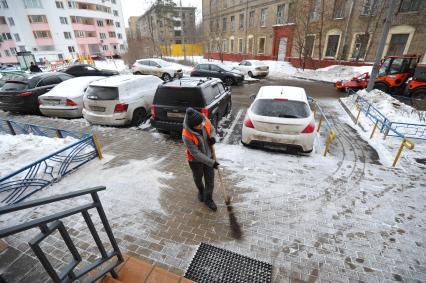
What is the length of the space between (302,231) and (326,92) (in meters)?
13.4

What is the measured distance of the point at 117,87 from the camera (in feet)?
22.7

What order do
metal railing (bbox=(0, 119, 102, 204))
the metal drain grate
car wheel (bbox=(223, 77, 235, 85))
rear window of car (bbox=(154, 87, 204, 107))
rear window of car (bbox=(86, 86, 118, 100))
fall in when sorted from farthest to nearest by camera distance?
car wheel (bbox=(223, 77, 235, 85)) < rear window of car (bbox=(86, 86, 118, 100)) < rear window of car (bbox=(154, 87, 204, 107)) < metal railing (bbox=(0, 119, 102, 204)) < the metal drain grate

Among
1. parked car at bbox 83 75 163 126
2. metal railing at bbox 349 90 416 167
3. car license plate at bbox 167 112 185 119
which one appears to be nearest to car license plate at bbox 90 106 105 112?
parked car at bbox 83 75 163 126

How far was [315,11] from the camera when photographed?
20312 millimetres

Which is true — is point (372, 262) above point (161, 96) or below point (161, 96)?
below

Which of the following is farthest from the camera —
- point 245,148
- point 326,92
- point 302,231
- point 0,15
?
point 0,15

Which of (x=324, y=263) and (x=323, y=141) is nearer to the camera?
(x=324, y=263)

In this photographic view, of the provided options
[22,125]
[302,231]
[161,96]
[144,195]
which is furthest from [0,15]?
[302,231]

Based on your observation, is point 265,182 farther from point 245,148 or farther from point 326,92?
point 326,92

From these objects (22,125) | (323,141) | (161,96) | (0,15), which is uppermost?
(0,15)

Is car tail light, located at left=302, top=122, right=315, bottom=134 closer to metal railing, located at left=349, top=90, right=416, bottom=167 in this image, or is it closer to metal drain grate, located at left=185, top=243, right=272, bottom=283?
metal railing, located at left=349, top=90, right=416, bottom=167

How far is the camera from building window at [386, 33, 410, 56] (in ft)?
54.3

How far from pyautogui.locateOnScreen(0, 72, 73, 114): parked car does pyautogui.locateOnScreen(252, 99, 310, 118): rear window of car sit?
9193mm

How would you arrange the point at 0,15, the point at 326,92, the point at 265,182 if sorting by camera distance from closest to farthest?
the point at 265,182 < the point at 326,92 < the point at 0,15
